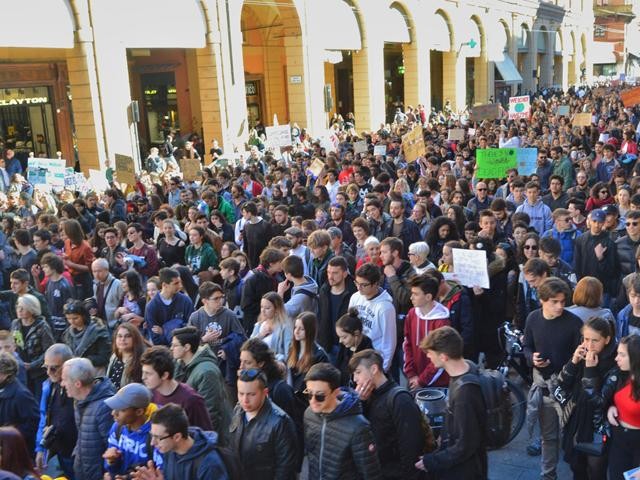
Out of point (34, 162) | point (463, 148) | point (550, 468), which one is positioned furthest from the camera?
point (463, 148)

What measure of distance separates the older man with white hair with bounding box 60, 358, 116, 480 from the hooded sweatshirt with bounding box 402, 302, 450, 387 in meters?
2.36

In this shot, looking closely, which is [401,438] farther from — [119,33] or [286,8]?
[286,8]

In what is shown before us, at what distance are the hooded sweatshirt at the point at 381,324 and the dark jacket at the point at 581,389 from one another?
4.59 feet

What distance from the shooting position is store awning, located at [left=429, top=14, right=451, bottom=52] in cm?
3619

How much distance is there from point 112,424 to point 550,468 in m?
3.30

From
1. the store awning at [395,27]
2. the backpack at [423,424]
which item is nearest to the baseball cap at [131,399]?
the backpack at [423,424]

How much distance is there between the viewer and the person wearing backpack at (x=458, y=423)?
3982mm

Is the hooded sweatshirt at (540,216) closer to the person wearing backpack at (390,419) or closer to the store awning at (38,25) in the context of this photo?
the person wearing backpack at (390,419)

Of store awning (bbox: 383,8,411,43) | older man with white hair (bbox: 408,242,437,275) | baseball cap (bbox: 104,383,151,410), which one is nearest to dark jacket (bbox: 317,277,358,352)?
older man with white hair (bbox: 408,242,437,275)

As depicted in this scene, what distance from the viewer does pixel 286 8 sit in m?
26.2

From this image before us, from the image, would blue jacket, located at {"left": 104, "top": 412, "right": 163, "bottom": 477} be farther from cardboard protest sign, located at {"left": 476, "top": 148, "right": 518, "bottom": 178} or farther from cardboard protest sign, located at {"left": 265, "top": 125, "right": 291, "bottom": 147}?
cardboard protest sign, located at {"left": 265, "top": 125, "right": 291, "bottom": 147}

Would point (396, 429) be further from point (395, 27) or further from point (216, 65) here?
point (395, 27)

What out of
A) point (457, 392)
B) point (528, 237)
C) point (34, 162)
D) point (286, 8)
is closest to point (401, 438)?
point (457, 392)

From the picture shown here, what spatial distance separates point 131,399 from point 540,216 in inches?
262
